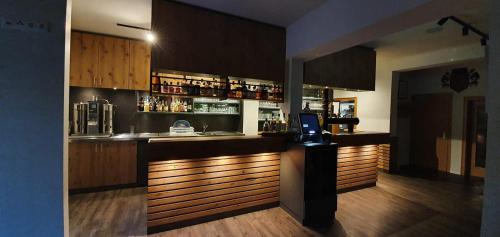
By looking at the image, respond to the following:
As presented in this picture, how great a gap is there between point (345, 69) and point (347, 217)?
3018 millimetres

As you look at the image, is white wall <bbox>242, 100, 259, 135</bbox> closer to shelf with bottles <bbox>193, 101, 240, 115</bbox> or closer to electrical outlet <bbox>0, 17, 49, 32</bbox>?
shelf with bottles <bbox>193, 101, 240, 115</bbox>

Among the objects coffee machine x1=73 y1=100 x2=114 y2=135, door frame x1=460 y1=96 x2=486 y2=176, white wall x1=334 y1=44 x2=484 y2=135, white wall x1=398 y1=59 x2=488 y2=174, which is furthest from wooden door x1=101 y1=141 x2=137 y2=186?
door frame x1=460 y1=96 x2=486 y2=176

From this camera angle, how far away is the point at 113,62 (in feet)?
14.1

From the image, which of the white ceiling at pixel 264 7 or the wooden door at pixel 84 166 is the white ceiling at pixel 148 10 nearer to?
the white ceiling at pixel 264 7

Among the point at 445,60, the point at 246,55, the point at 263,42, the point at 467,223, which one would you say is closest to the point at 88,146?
the point at 246,55

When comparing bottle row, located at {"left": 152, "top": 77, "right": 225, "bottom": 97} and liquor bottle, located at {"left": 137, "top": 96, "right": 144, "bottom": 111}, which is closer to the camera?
bottle row, located at {"left": 152, "top": 77, "right": 225, "bottom": 97}

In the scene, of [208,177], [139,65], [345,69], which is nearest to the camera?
[208,177]

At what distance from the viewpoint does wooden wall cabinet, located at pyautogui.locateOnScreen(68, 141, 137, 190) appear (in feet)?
12.5

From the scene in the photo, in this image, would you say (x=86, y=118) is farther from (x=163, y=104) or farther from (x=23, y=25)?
(x=23, y=25)

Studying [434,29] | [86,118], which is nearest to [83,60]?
[86,118]

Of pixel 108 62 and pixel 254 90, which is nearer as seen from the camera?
pixel 254 90

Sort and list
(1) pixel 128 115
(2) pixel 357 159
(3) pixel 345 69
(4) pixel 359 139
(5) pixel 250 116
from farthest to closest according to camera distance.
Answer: (5) pixel 250 116 → (1) pixel 128 115 → (3) pixel 345 69 → (2) pixel 357 159 → (4) pixel 359 139

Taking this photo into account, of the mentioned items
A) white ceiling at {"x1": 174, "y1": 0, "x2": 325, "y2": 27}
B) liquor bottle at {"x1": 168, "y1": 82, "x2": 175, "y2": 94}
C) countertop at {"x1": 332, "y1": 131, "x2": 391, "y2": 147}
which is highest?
white ceiling at {"x1": 174, "y1": 0, "x2": 325, "y2": 27}

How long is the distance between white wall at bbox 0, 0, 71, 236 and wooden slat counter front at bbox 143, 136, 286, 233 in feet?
2.99
